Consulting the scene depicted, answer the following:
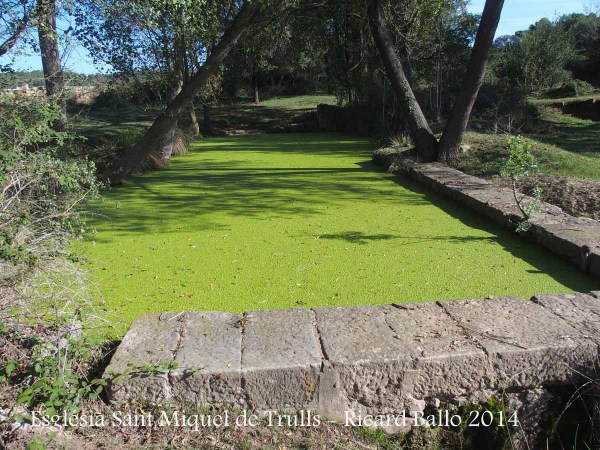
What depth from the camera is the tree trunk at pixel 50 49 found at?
4680mm

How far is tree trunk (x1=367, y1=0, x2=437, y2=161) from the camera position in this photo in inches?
300

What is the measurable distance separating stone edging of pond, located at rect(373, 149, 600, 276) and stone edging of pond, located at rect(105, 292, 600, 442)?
1.12 m

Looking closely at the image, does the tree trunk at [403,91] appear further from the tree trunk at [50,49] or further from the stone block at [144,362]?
the stone block at [144,362]

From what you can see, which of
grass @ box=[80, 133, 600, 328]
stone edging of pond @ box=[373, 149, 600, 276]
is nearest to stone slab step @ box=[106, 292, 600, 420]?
grass @ box=[80, 133, 600, 328]

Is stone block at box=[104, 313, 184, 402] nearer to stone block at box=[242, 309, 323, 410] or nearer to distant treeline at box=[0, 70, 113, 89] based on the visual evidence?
stone block at box=[242, 309, 323, 410]

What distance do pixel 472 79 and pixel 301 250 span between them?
14.6ft

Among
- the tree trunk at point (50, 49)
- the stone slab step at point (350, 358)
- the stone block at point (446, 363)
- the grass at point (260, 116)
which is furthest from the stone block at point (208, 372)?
the grass at point (260, 116)

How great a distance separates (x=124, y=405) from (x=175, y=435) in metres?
0.24

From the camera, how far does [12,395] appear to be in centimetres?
205

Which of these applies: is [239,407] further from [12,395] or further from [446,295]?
[446,295]

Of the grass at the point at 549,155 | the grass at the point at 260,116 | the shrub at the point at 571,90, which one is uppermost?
the shrub at the point at 571,90

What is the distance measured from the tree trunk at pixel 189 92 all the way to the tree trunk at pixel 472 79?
2.91 meters

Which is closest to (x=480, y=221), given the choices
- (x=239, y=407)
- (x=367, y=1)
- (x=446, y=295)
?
(x=446, y=295)

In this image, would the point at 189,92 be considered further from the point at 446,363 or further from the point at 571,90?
the point at 571,90
